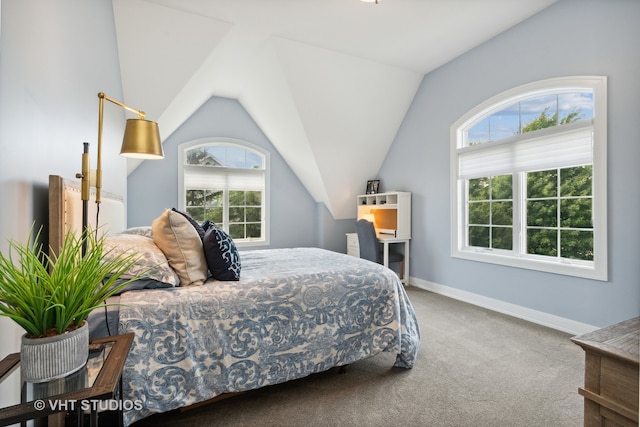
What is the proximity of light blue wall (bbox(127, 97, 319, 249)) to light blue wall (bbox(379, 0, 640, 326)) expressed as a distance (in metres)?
1.98

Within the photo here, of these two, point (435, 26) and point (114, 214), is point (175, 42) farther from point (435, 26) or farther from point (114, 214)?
point (435, 26)

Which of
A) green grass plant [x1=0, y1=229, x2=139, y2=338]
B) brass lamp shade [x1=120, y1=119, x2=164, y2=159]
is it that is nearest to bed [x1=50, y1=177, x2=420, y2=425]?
brass lamp shade [x1=120, y1=119, x2=164, y2=159]

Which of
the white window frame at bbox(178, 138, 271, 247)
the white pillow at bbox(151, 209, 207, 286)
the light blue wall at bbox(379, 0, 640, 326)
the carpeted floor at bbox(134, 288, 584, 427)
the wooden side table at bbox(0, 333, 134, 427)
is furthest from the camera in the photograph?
the white window frame at bbox(178, 138, 271, 247)

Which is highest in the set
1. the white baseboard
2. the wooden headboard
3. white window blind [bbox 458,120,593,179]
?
white window blind [bbox 458,120,593,179]

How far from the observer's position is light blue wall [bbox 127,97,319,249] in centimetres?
427

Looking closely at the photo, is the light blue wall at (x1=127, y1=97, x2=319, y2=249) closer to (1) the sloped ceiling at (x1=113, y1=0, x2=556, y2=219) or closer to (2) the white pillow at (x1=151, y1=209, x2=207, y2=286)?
(1) the sloped ceiling at (x1=113, y1=0, x2=556, y2=219)

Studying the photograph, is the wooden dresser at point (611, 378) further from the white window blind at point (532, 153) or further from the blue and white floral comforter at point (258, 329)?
the white window blind at point (532, 153)

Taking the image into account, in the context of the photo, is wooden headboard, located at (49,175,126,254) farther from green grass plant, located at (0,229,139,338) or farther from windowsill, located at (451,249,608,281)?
windowsill, located at (451,249,608,281)

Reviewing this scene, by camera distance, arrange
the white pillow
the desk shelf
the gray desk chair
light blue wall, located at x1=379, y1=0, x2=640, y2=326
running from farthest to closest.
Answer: the desk shelf
the gray desk chair
light blue wall, located at x1=379, y1=0, x2=640, y2=326
the white pillow

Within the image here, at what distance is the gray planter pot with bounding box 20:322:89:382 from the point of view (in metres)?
0.80

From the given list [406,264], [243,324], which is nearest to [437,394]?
[243,324]

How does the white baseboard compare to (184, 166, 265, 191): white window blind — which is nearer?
the white baseboard

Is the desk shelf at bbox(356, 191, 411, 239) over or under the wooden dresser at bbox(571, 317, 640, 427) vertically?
over

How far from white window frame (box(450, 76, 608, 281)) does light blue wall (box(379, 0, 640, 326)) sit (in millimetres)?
56
